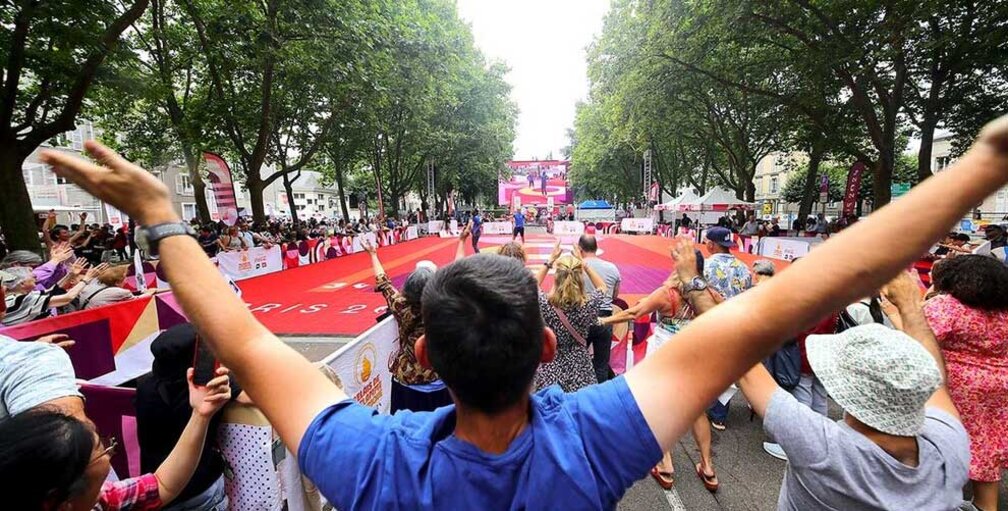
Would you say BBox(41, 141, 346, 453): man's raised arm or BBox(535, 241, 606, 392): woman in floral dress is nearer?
BBox(41, 141, 346, 453): man's raised arm

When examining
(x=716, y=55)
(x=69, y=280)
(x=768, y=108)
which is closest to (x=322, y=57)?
(x=69, y=280)

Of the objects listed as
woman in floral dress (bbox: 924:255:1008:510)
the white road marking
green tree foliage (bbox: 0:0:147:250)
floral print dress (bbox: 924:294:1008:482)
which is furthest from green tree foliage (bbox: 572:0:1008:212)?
green tree foliage (bbox: 0:0:147:250)

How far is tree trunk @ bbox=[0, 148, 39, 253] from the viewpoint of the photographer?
9.71 metres

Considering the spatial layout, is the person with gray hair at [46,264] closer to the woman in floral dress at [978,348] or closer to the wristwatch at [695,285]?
the wristwatch at [695,285]

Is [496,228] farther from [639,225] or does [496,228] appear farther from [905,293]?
[905,293]

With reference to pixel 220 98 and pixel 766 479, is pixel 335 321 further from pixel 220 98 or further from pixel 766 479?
pixel 220 98

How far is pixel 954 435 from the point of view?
163cm

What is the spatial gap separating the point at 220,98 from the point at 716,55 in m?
18.2

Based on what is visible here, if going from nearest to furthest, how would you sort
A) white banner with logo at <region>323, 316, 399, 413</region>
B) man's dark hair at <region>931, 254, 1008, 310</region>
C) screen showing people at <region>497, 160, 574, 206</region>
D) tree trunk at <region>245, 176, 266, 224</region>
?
1. man's dark hair at <region>931, 254, 1008, 310</region>
2. white banner with logo at <region>323, 316, 399, 413</region>
3. tree trunk at <region>245, 176, 266, 224</region>
4. screen showing people at <region>497, 160, 574, 206</region>

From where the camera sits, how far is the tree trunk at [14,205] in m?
9.71

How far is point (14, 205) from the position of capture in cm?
981

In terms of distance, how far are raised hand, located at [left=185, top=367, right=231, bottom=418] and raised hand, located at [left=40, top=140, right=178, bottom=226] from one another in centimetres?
116

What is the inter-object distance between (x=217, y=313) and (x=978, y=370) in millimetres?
4331

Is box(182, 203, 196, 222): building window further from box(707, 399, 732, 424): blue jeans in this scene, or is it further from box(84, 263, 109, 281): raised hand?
box(707, 399, 732, 424): blue jeans
